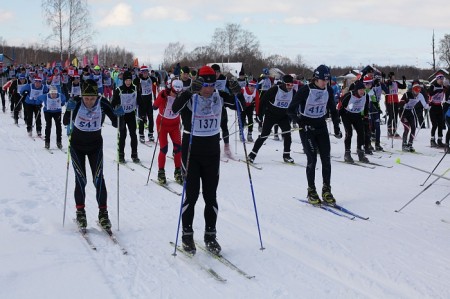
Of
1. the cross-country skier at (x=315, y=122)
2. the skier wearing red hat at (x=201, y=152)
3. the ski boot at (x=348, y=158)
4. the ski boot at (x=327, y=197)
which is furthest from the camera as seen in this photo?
the ski boot at (x=348, y=158)

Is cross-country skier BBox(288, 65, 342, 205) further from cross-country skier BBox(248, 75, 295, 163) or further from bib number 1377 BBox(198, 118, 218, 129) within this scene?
cross-country skier BBox(248, 75, 295, 163)

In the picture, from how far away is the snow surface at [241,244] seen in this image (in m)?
4.45

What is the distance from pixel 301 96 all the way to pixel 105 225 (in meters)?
3.76

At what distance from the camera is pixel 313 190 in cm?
743

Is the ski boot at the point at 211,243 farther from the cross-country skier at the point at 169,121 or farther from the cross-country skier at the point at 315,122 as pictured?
the cross-country skier at the point at 169,121

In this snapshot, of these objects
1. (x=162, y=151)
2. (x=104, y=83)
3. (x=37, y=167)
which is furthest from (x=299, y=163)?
(x=104, y=83)

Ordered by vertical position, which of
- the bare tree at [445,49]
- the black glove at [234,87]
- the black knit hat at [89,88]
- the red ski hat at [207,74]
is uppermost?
the bare tree at [445,49]

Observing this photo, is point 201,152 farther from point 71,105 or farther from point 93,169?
point 71,105

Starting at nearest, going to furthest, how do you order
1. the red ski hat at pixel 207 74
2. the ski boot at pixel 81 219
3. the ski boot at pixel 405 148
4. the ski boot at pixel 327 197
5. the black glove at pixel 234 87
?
1. the red ski hat at pixel 207 74
2. the black glove at pixel 234 87
3. the ski boot at pixel 81 219
4. the ski boot at pixel 327 197
5. the ski boot at pixel 405 148

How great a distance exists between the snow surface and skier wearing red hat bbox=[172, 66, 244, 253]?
0.33 metres

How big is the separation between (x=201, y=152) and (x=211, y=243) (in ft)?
3.41

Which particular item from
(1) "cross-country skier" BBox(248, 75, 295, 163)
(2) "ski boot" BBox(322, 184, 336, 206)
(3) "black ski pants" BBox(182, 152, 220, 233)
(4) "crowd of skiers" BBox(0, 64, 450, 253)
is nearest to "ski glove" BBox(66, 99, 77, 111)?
(4) "crowd of skiers" BBox(0, 64, 450, 253)

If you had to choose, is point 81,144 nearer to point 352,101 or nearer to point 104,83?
point 352,101

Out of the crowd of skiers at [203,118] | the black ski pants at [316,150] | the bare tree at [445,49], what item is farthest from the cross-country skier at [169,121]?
the bare tree at [445,49]
